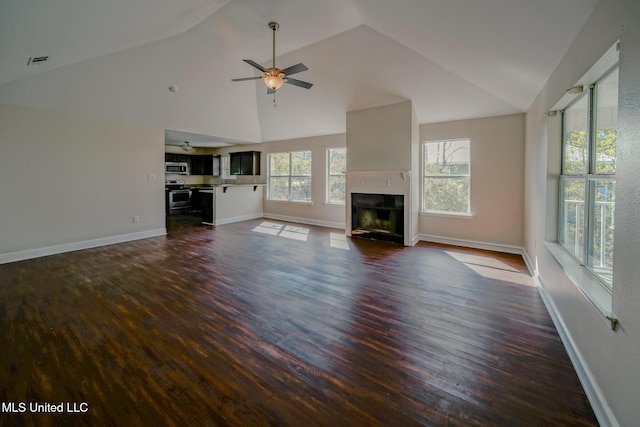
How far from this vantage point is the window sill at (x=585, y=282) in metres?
1.71

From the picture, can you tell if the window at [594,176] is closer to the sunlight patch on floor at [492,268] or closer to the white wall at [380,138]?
the sunlight patch on floor at [492,268]

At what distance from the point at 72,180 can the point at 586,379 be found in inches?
280

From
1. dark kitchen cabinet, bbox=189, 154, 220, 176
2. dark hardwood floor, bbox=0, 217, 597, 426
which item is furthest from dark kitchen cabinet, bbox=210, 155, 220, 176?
dark hardwood floor, bbox=0, 217, 597, 426

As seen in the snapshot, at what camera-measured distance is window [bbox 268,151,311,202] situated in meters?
8.16

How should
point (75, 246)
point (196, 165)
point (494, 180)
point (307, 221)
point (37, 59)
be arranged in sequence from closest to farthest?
1. point (37, 59)
2. point (75, 246)
3. point (494, 180)
4. point (307, 221)
5. point (196, 165)

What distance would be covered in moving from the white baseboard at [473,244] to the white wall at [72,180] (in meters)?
6.08

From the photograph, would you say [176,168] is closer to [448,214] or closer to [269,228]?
[269,228]

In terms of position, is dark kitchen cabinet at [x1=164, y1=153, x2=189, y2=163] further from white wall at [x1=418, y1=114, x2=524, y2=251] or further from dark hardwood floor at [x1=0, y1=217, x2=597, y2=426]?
white wall at [x1=418, y1=114, x2=524, y2=251]

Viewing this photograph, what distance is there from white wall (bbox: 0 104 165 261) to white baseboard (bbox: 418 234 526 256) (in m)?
6.08

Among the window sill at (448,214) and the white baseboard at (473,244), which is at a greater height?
the window sill at (448,214)

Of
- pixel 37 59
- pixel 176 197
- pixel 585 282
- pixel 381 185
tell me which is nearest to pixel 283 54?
pixel 381 185

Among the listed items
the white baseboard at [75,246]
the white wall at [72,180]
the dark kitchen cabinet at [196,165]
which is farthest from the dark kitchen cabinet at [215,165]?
the white baseboard at [75,246]

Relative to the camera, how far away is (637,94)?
1360 millimetres

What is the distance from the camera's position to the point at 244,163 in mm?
9242
